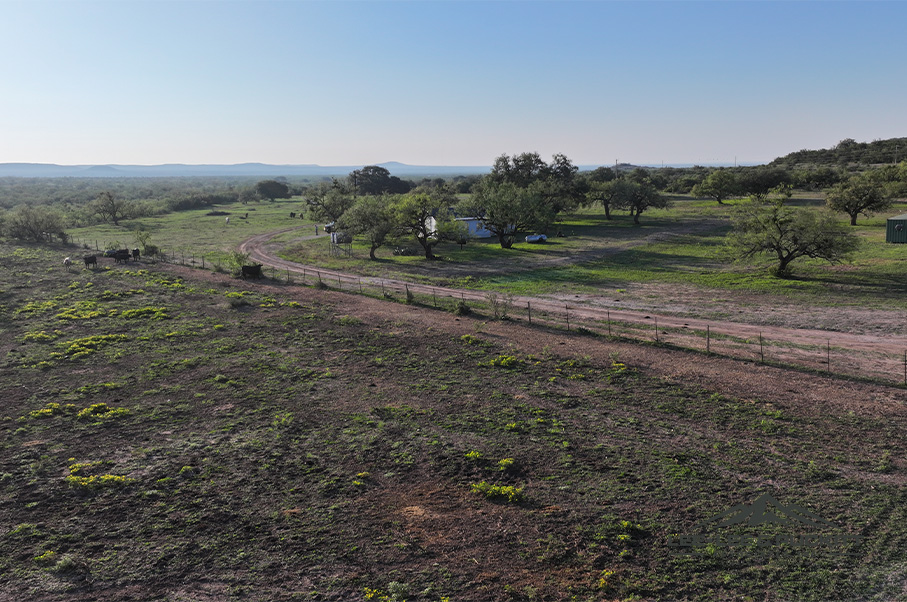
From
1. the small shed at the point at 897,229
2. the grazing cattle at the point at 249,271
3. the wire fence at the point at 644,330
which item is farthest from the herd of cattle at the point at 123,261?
the small shed at the point at 897,229

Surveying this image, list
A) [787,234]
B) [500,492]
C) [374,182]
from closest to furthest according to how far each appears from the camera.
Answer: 1. [500,492]
2. [787,234]
3. [374,182]

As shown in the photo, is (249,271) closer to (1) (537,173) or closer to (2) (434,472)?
(2) (434,472)

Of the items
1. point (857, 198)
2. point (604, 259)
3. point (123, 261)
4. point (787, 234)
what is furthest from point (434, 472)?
point (857, 198)

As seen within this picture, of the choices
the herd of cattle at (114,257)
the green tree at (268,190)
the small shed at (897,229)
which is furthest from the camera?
the green tree at (268,190)

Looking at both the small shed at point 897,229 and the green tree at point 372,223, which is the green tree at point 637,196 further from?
the green tree at point 372,223

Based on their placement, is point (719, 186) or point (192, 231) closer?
point (192, 231)

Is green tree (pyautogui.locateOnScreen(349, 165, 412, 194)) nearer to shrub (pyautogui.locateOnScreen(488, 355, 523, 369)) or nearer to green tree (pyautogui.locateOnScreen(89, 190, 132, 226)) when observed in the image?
green tree (pyautogui.locateOnScreen(89, 190, 132, 226))

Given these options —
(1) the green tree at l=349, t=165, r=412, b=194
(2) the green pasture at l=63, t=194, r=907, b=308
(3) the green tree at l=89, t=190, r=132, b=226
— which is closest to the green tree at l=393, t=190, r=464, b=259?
(2) the green pasture at l=63, t=194, r=907, b=308
